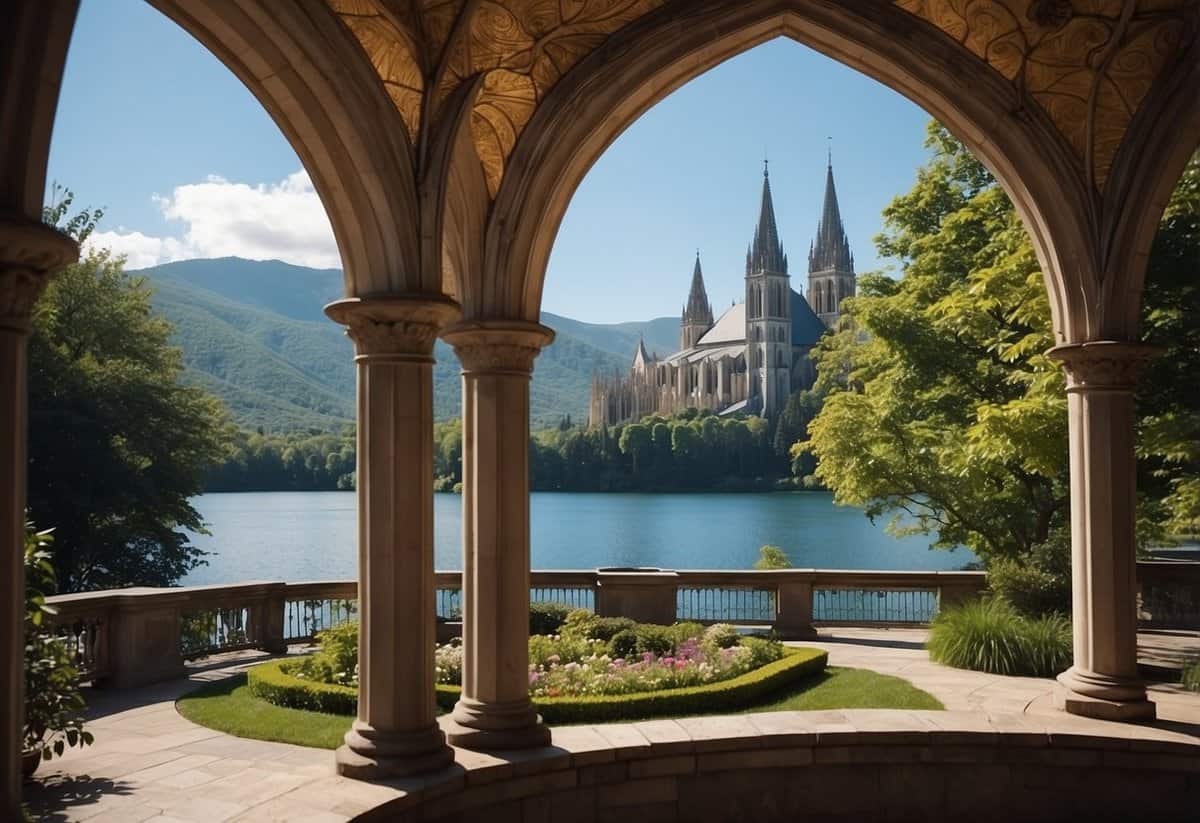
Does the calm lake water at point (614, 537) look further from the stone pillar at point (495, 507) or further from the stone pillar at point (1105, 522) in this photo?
the stone pillar at point (495, 507)

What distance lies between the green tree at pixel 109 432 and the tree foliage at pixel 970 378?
670 inches

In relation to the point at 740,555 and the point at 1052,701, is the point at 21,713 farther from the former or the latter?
the point at 740,555

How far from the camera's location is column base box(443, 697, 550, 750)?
6887mm

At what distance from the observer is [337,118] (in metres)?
6.02

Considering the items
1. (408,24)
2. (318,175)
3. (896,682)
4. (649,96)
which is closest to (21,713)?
(318,175)

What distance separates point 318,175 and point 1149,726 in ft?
22.6

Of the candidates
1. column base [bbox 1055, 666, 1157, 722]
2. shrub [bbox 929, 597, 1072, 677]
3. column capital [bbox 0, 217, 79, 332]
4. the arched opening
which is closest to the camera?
column capital [bbox 0, 217, 79, 332]

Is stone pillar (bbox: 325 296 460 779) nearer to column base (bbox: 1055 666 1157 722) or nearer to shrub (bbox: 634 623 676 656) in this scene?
shrub (bbox: 634 623 676 656)

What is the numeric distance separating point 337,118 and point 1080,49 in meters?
5.24

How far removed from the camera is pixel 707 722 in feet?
23.5

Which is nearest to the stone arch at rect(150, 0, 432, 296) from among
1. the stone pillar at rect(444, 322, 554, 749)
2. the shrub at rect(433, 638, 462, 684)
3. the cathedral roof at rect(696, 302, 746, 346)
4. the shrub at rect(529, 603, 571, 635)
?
the stone pillar at rect(444, 322, 554, 749)

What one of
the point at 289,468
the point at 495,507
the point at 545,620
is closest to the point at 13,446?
the point at 495,507

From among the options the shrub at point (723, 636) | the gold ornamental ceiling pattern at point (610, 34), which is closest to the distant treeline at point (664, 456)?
the shrub at point (723, 636)

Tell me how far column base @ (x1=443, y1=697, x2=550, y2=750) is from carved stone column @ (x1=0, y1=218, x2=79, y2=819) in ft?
11.2
